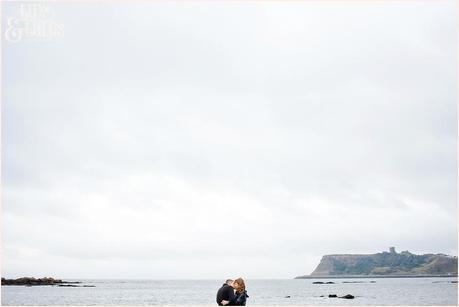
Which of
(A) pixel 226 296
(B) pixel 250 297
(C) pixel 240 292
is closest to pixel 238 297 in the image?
(C) pixel 240 292

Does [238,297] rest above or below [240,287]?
below

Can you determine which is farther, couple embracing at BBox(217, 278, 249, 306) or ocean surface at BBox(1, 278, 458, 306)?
ocean surface at BBox(1, 278, 458, 306)

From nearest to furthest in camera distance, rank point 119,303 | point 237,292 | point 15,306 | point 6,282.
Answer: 1. point 237,292
2. point 15,306
3. point 119,303
4. point 6,282

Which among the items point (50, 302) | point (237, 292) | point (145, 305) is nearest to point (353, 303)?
point (145, 305)

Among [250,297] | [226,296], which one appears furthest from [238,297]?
[250,297]

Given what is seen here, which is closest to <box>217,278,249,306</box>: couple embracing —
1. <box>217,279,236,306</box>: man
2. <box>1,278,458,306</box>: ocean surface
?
<box>217,279,236,306</box>: man

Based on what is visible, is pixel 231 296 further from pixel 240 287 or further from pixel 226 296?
pixel 240 287

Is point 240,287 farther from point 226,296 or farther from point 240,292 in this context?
point 226,296

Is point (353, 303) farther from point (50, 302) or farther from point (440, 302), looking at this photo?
point (50, 302)

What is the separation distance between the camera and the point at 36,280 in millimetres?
167125

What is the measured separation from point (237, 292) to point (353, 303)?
77.0 meters

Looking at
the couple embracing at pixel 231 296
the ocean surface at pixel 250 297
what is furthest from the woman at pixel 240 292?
the ocean surface at pixel 250 297

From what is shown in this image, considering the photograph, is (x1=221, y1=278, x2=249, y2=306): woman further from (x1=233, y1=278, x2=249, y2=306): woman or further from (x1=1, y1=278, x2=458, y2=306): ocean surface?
(x1=1, y1=278, x2=458, y2=306): ocean surface

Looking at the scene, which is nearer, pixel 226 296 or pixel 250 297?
pixel 226 296
